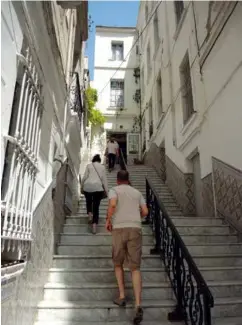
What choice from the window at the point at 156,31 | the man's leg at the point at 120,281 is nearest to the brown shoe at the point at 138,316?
the man's leg at the point at 120,281

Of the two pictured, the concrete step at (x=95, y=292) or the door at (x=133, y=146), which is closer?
the concrete step at (x=95, y=292)

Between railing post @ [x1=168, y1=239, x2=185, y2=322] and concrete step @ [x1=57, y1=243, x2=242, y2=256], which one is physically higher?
concrete step @ [x1=57, y1=243, x2=242, y2=256]

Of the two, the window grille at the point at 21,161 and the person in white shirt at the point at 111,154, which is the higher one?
the person in white shirt at the point at 111,154

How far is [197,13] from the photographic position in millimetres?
7645

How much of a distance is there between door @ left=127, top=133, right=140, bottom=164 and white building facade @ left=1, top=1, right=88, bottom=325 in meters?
12.0

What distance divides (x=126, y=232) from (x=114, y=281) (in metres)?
1.00

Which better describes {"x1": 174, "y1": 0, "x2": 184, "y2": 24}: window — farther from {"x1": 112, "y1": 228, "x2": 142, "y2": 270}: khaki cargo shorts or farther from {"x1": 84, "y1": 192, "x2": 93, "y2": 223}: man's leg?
{"x1": 112, "y1": 228, "x2": 142, "y2": 270}: khaki cargo shorts

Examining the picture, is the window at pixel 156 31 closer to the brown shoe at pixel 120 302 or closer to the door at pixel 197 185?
the door at pixel 197 185

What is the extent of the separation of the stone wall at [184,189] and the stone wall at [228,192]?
1.60 meters

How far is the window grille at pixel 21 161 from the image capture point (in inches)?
90.4

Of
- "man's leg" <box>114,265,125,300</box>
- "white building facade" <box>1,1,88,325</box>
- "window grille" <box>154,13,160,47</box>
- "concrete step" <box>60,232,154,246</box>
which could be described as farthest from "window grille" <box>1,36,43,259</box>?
"window grille" <box>154,13,160,47</box>

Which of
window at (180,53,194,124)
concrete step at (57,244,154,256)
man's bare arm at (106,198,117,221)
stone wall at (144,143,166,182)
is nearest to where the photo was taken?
man's bare arm at (106,198,117,221)

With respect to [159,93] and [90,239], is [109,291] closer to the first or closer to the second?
[90,239]

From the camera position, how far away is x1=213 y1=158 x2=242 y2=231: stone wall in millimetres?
5223
